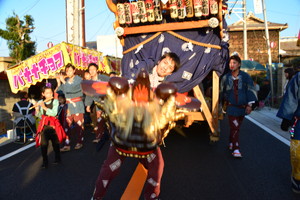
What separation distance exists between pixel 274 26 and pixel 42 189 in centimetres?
2637

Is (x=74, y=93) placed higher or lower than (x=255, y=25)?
lower

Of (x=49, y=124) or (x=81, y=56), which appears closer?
(x=49, y=124)

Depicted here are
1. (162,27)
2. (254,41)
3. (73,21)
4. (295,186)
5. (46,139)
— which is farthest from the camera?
(254,41)

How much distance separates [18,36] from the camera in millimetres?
11070

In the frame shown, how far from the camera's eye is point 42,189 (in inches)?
117

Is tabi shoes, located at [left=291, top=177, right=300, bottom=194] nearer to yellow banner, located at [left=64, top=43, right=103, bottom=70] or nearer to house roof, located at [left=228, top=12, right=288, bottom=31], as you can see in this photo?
yellow banner, located at [left=64, top=43, right=103, bottom=70]

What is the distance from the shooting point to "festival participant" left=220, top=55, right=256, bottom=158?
4.09 metres

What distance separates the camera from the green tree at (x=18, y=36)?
1077cm

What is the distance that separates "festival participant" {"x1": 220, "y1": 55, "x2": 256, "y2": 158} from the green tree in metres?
10.2

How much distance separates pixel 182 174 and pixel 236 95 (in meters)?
1.83

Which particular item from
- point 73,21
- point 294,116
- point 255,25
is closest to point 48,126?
point 294,116

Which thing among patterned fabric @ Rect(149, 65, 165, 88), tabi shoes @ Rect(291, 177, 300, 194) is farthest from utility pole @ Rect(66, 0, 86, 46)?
tabi shoes @ Rect(291, 177, 300, 194)

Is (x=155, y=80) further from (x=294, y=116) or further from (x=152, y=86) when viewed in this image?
(x=294, y=116)

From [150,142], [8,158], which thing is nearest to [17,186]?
[8,158]
